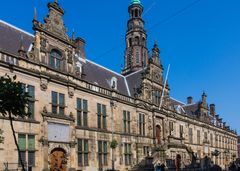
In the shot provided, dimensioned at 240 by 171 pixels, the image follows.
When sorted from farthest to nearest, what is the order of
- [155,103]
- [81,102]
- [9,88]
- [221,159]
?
[221,159]
[155,103]
[81,102]
[9,88]

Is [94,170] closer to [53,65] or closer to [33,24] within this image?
[53,65]

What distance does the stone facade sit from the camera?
2323 cm

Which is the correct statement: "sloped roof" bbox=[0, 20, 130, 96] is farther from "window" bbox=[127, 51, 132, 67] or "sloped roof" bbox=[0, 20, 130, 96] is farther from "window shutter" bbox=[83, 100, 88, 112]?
"window" bbox=[127, 51, 132, 67]

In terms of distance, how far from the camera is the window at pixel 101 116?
99.5 ft

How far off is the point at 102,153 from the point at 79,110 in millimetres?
4968

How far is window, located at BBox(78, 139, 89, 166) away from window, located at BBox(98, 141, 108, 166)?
183 centimetres

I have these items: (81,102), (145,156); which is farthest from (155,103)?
(81,102)

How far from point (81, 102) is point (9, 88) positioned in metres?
14.6

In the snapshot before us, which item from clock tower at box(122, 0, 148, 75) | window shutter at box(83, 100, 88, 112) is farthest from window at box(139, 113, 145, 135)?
clock tower at box(122, 0, 148, 75)

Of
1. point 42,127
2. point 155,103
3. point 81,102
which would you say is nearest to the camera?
point 42,127

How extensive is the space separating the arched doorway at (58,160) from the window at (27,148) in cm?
212

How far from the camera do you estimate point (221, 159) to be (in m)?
62.8

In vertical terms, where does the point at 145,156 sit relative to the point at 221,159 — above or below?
above

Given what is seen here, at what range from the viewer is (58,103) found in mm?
25844
